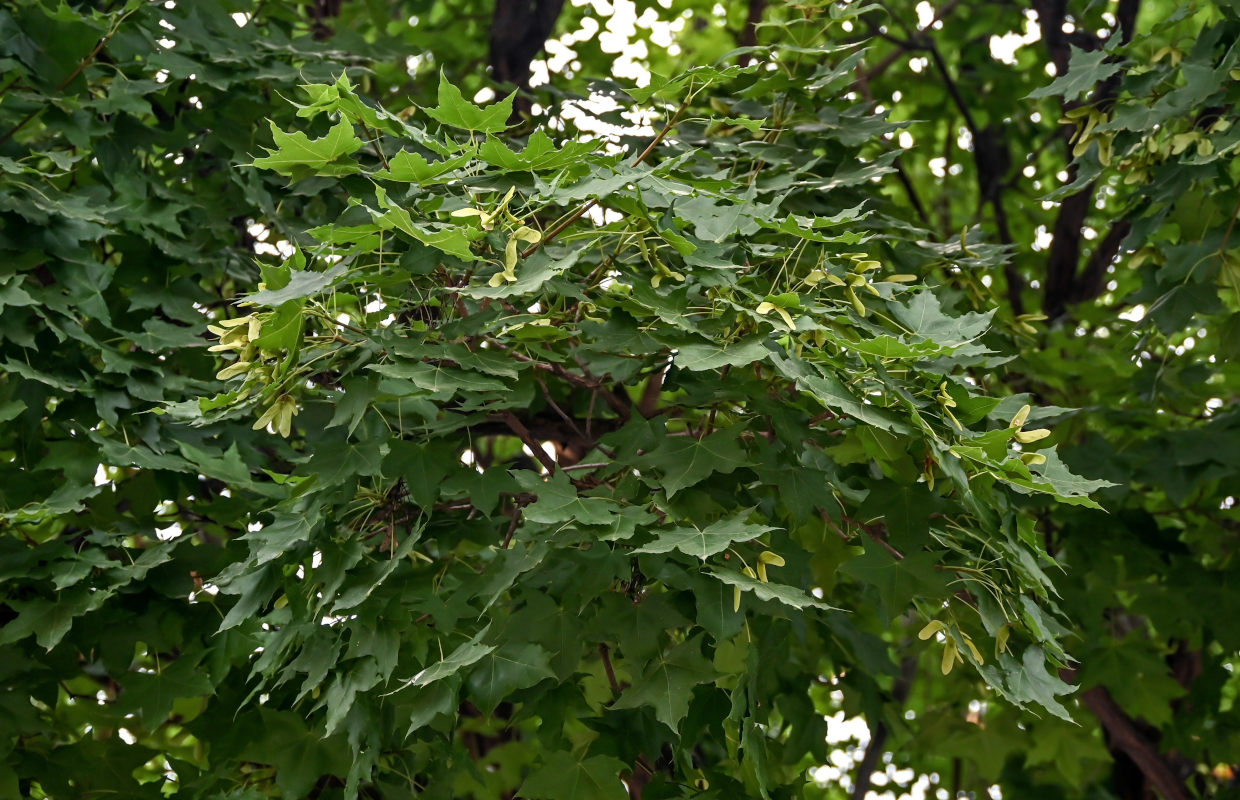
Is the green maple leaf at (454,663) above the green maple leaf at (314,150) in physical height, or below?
below

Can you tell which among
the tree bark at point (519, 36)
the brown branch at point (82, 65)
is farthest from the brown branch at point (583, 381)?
the tree bark at point (519, 36)

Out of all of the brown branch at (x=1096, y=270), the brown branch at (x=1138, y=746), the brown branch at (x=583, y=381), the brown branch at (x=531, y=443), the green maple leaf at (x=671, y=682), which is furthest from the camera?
the brown branch at (x=1096, y=270)

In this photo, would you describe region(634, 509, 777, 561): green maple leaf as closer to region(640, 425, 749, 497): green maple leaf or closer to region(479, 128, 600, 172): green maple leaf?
region(640, 425, 749, 497): green maple leaf

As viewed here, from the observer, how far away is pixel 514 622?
204cm

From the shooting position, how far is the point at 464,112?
5.99ft

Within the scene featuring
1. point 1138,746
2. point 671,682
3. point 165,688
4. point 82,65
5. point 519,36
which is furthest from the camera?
point 519,36

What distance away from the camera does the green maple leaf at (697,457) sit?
1918 millimetres

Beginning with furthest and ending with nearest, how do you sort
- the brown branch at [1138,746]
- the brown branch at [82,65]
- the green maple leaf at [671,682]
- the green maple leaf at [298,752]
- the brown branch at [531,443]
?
the brown branch at [1138,746] → the brown branch at [82,65] → the green maple leaf at [298,752] → the brown branch at [531,443] → the green maple leaf at [671,682]

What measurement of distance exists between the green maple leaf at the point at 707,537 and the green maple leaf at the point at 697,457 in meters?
0.14

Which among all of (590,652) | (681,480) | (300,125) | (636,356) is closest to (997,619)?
(681,480)

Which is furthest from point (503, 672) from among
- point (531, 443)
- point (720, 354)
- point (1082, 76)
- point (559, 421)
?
point (1082, 76)

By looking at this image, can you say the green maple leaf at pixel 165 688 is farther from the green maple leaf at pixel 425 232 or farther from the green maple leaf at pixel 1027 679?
the green maple leaf at pixel 1027 679

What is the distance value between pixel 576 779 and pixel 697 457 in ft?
1.96

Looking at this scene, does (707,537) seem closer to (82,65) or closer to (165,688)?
(165,688)
